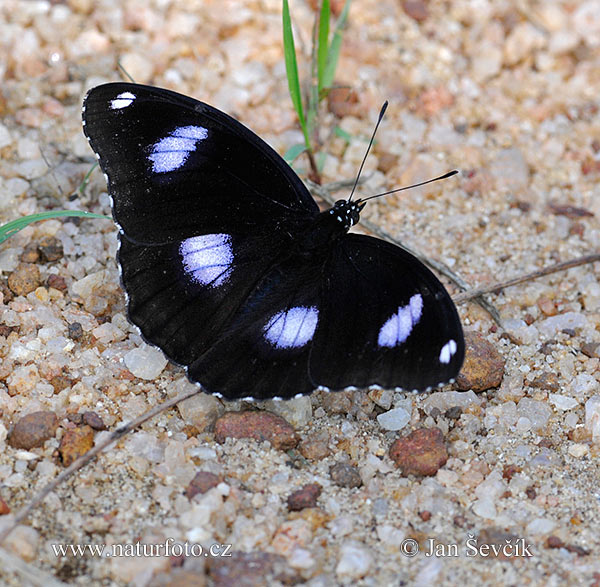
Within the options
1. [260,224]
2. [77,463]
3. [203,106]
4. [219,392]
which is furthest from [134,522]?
[203,106]

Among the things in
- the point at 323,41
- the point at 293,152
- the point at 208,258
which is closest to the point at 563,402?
the point at 208,258

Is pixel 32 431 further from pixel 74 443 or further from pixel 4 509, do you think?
pixel 4 509

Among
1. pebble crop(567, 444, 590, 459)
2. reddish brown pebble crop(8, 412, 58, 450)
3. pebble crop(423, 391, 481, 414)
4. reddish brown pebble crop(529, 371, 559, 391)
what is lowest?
pebble crop(567, 444, 590, 459)

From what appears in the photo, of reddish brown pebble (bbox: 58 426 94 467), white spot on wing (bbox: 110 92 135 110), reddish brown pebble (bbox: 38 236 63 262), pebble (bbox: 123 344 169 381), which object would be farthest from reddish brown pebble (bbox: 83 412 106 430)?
white spot on wing (bbox: 110 92 135 110)

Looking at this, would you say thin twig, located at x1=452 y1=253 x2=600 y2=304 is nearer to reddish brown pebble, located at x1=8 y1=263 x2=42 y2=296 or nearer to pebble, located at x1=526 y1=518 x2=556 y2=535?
pebble, located at x1=526 y1=518 x2=556 y2=535

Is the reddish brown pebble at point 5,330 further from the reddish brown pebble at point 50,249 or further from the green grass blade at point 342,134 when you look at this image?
the green grass blade at point 342,134

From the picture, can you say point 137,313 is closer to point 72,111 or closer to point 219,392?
point 219,392

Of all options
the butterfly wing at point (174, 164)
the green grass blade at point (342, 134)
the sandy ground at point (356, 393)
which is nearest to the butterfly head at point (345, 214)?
the butterfly wing at point (174, 164)
